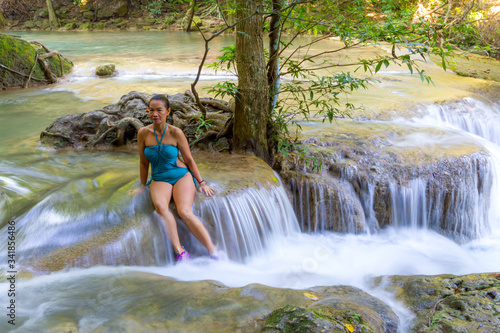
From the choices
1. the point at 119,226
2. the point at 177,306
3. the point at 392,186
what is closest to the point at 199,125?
the point at 119,226

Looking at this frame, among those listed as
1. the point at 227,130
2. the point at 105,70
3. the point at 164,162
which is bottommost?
the point at 164,162

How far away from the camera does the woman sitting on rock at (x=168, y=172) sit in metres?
3.92

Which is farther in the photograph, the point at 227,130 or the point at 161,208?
the point at 227,130

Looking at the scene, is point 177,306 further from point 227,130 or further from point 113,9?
point 113,9

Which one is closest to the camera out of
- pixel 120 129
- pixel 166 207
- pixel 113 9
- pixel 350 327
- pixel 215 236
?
pixel 350 327

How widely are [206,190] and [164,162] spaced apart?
0.53 m

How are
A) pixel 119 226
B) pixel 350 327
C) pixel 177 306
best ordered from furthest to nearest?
pixel 119 226
pixel 177 306
pixel 350 327

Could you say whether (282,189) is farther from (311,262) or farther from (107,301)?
(107,301)

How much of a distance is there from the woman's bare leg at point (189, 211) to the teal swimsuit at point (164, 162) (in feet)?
0.31

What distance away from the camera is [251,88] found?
516cm

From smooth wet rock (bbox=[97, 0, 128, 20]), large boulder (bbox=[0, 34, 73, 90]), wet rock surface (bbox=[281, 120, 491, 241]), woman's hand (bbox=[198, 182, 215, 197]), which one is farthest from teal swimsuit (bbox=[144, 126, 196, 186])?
smooth wet rock (bbox=[97, 0, 128, 20])

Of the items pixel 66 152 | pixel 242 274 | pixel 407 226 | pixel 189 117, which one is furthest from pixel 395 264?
pixel 66 152

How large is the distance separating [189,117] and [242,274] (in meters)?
3.01

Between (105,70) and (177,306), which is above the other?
(105,70)
